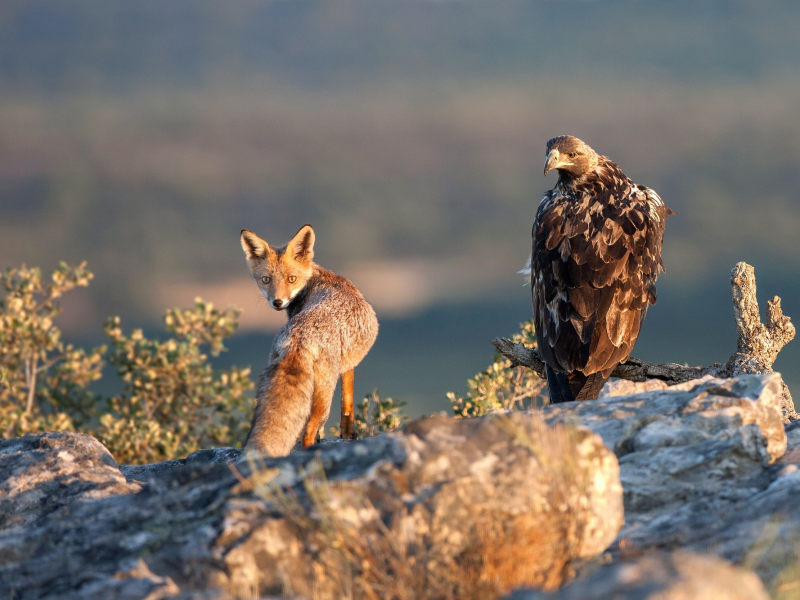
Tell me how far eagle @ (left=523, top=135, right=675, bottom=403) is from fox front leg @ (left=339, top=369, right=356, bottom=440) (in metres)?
1.96

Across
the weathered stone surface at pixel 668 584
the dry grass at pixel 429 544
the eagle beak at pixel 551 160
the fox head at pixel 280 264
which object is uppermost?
the eagle beak at pixel 551 160

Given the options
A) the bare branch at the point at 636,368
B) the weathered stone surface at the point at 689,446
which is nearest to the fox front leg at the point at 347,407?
the bare branch at the point at 636,368

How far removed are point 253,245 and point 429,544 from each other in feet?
17.3

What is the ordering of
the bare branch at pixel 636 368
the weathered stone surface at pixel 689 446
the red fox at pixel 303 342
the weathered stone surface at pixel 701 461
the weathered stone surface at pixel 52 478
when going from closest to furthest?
the weathered stone surface at pixel 701 461, the weathered stone surface at pixel 689 446, the weathered stone surface at pixel 52 478, the red fox at pixel 303 342, the bare branch at pixel 636 368

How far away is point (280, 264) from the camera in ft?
25.1

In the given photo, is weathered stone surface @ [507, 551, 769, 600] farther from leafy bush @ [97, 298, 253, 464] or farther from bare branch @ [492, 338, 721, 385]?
leafy bush @ [97, 298, 253, 464]

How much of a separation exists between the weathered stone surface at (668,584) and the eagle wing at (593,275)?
4.91m

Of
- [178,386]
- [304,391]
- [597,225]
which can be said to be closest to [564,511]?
[304,391]

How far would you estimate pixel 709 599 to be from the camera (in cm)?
200

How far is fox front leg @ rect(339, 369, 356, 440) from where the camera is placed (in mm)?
7293

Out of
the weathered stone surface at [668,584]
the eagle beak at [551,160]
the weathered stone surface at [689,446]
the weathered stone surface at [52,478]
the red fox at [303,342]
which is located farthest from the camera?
the eagle beak at [551,160]

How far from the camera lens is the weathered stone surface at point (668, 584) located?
2006mm

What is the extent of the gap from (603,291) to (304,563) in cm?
507

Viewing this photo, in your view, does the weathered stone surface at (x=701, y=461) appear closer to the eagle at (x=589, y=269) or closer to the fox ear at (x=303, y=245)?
the eagle at (x=589, y=269)
